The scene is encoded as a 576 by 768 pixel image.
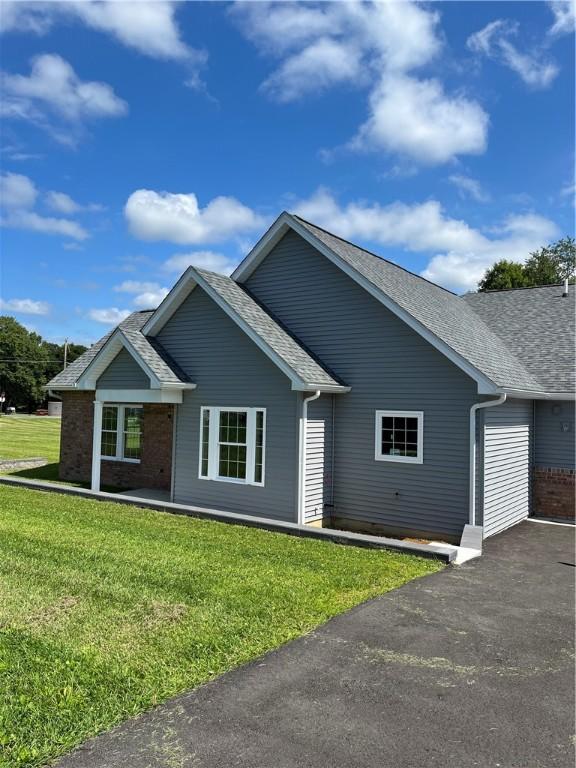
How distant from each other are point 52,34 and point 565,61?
409 inches

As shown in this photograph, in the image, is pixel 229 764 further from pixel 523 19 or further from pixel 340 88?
pixel 340 88

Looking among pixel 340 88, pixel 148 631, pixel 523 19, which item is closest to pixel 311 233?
pixel 340 88

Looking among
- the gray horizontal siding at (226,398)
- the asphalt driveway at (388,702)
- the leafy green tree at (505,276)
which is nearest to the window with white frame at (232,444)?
the gray horizontal siding at (226,398)

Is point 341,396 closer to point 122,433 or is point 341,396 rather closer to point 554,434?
point 554,434

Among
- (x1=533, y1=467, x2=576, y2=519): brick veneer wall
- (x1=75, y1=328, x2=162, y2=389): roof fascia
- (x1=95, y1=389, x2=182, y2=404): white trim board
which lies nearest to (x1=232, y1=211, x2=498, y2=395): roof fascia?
(x1=75, y1=328, x2=162, y2=389): roof fascia

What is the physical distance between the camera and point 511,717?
4.28m

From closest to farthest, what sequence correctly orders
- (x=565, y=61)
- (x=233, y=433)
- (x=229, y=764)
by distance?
1. (x=229, y=764)
2. (x=565, y=61)
3. (x=233, y=433)

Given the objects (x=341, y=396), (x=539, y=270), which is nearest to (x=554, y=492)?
(x=341, y=396)

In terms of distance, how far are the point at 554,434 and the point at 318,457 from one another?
5934mm

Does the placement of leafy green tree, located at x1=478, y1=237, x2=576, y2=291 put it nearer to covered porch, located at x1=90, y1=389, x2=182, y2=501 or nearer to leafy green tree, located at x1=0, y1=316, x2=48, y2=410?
covered porch, located at x1=90, y1=389, x2=182, y2=501

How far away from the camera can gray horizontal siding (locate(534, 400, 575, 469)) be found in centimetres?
1307

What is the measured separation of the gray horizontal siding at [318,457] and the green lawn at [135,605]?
5.46 ft

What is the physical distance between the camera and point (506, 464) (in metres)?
12.0

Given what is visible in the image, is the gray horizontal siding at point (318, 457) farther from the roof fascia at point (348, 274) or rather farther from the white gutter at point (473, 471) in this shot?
the white gutter at point (473, 471)
